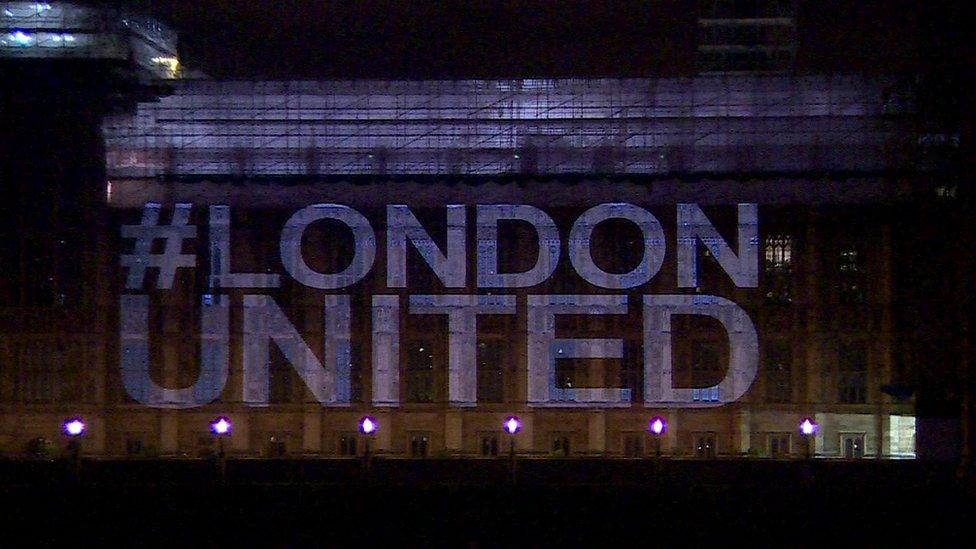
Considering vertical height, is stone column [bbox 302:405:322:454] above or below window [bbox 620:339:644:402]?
below

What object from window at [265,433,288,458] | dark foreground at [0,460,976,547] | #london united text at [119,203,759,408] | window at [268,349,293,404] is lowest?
dark foreground at [0,460,976,547]

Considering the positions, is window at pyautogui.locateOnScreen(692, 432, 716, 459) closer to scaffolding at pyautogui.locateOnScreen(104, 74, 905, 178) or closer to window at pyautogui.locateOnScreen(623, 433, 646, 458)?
window at pyautogui.locateOnScreen(623, 433, 646, 458)

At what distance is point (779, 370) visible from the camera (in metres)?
19.6

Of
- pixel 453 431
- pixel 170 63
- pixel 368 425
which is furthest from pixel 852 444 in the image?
pixel 170 63

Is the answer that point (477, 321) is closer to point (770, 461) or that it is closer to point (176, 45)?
point (770, 461)

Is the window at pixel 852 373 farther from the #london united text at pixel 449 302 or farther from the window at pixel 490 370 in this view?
the window at pixel 490 370

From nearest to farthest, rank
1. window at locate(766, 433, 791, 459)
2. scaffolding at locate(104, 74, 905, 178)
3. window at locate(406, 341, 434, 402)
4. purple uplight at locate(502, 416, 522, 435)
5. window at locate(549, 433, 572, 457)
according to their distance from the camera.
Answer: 1. purple uplight at locate(502, 416, 522, 435)
2. window at locate(549, 433, 572, 457)
3. window at locate(766, 433, 791, 459)
4. window at locate(406, 341, 434, 402)
5. scaffolding at locate(104, 74, 905, 178)

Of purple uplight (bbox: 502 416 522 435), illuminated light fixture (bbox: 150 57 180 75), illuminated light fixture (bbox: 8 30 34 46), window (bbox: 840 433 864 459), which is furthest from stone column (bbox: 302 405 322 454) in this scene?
window (bbox: 840 433 864 459)

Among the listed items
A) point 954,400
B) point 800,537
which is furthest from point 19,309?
point 954,400

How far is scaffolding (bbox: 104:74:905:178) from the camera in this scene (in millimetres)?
19625

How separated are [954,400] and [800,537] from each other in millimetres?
7372

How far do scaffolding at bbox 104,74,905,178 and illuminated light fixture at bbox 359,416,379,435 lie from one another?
4.22 meters

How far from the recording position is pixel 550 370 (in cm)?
1938

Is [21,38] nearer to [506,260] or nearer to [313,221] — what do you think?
[313,221]
